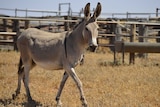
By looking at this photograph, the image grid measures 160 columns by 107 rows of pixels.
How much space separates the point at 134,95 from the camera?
6.19 m

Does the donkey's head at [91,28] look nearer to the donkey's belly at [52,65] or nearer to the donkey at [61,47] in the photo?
the donkey at [61,47]

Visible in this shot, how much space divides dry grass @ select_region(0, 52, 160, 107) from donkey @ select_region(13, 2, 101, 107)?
0.45 meters

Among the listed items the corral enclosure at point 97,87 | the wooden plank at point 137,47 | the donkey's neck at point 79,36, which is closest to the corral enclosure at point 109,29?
the wooden plank at point 137,47

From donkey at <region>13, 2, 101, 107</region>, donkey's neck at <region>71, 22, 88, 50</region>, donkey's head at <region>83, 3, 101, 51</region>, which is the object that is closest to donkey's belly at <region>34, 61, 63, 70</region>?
donkey at <region>13, 2, 101, 107</region>

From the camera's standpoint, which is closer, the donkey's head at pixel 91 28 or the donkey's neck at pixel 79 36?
the donkey's head at pixel 91 28

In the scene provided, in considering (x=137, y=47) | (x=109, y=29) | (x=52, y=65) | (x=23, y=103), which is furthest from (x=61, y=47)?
(x=109, y=29)

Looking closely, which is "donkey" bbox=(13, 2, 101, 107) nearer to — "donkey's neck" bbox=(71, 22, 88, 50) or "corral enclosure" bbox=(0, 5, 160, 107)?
"donkey's neck" bbox=(71, 22, 88, 50)

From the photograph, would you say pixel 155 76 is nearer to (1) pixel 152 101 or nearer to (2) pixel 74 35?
(1) pixel 152 101

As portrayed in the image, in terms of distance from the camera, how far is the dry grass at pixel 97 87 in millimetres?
5566

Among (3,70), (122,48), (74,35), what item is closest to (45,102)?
(74,35)

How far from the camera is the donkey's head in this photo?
4.76m

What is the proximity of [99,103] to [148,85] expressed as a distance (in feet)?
7.21

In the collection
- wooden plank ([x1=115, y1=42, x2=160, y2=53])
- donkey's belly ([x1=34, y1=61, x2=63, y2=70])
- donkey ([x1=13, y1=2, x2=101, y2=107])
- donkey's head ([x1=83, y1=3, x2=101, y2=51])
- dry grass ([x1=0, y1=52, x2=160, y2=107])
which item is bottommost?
dry grass ([x1=0, y1=52, x2=160, y2=107])

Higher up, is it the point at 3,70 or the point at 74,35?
the point at 74,35
